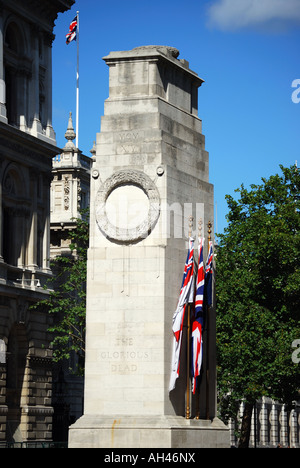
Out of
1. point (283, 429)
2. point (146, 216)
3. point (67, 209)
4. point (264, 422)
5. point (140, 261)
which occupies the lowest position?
point (283, 429)

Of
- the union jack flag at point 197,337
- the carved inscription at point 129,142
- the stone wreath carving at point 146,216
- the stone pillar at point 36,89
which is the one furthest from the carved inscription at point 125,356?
the stone pillar at point 36,89

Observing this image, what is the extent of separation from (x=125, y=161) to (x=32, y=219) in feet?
123

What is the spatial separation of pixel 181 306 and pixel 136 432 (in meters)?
4.73

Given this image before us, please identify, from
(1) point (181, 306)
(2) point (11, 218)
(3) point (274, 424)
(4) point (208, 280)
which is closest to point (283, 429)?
(3) point (274, 424)

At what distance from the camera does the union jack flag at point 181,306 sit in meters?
42.6

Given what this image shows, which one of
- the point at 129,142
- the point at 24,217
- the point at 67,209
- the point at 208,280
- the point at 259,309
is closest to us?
the point at 129,142

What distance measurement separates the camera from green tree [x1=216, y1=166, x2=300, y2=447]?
67500 mm

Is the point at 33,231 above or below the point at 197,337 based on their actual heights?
above

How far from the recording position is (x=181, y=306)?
142ft

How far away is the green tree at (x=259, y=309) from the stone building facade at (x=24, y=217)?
1299 cm

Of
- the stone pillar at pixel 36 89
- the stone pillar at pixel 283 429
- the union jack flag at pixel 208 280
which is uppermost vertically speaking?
the stone pillar at pixel 36 89

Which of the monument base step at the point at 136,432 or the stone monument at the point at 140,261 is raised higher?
the stone monument at the point at 140,261

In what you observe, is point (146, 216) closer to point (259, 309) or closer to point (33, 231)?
point (259, 309)

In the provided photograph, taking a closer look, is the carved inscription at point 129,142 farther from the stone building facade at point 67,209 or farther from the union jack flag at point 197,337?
the stone building facade at point 67,209
